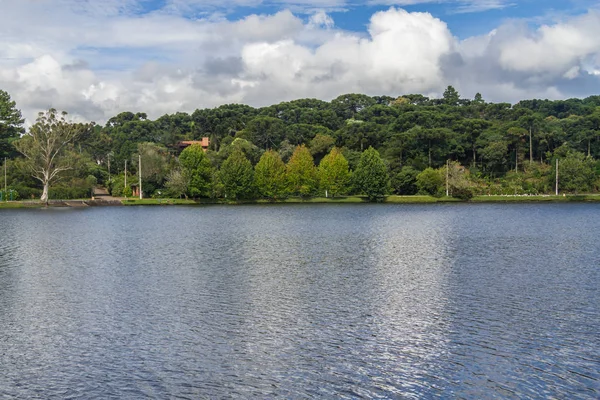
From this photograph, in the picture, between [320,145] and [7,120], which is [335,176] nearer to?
[320,145]

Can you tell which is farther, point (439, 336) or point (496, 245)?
point (496, 245)

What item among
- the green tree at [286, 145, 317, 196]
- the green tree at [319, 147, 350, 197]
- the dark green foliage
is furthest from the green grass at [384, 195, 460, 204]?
the green tree at [286, 145, 317, 196]

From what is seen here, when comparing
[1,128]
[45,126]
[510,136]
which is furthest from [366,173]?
[1,128]

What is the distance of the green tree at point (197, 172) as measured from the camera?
408ft

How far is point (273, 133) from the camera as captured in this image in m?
158

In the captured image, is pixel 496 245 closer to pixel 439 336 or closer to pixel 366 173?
pixel 439 336

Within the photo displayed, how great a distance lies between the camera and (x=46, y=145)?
118m

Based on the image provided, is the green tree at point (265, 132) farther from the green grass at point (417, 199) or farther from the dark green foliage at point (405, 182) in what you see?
the green grass at point (417, 199)

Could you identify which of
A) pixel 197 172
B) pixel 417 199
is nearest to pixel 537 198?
pixel 417 199

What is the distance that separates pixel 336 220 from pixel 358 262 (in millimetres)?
36393

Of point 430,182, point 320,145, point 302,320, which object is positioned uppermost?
point 320,145

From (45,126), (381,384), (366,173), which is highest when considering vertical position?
(45,126)

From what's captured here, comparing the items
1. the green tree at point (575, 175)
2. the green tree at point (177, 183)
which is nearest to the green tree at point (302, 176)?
the green tree at point (177, 183)

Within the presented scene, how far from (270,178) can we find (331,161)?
48.0ft
